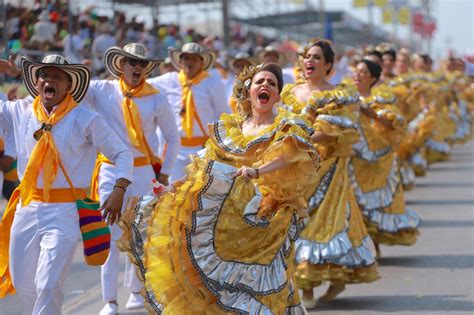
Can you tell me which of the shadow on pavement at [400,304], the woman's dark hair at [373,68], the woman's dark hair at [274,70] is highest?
the woman's dark hair at [274,70]

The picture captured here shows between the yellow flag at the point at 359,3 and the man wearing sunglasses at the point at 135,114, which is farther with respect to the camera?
the yellow flag at the point at 359,3

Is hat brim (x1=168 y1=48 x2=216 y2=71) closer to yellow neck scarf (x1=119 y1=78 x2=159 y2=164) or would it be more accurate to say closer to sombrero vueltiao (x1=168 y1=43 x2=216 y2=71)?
sombrero vueltiao (x1=168 y1=43 x2=216 y2=71)

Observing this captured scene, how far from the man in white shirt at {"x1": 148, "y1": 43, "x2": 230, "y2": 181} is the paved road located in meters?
1.61

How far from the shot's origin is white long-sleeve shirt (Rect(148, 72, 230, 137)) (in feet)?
38.1

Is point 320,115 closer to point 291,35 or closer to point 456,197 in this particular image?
point 456,197

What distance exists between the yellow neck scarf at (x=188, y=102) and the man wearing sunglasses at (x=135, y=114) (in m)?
2.15

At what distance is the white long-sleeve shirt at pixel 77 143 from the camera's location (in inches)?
274

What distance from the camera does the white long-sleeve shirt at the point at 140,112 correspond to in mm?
9180

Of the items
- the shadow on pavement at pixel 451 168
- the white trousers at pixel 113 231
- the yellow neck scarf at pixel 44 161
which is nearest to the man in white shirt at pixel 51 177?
the yellow neck scarf at pixel 44 161

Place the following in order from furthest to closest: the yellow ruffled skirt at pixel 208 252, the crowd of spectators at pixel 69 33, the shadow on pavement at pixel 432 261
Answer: the crowd of spectators at pixel 69 33 < the shadow on pavement at pixel 432 261 < the yellow ruffled skirt at pixel 208 252

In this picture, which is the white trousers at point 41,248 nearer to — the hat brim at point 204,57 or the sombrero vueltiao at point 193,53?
the sombrero vueltiao at point 193,53

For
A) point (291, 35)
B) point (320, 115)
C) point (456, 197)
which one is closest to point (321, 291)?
point (320, 115)

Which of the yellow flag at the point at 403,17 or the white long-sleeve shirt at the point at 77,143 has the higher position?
the white long-sleeve shirt at the point at 77,143

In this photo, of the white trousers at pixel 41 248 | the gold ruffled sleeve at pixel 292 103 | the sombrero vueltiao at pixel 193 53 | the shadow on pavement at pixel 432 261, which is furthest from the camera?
the sombrero vueltiao at pixel 193 53
